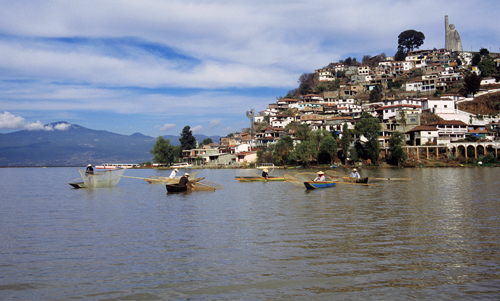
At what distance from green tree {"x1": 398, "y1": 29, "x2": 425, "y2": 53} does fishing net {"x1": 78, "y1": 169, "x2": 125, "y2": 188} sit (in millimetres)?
130662

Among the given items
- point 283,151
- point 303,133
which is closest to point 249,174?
point 283,151

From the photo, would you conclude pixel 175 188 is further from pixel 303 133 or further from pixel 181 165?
pixel 181 165

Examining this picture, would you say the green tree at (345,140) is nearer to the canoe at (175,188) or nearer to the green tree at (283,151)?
the green tree at (283,151)

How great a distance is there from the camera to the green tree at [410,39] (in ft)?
456

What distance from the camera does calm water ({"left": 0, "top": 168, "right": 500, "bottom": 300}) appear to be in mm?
8781

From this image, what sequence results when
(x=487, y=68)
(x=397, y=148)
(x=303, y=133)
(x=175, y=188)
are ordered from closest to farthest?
(x=175, y=188) → (x=397, y=148) → (x=303, y=133) → (x=487, y=68)

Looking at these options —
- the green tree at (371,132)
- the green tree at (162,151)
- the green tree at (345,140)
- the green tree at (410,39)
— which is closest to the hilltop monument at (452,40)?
the green tree at (410,39)

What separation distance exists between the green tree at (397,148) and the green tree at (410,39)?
279 feet

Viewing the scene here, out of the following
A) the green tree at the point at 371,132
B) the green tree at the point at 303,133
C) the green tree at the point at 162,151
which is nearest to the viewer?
the green tree at the point at 371,132

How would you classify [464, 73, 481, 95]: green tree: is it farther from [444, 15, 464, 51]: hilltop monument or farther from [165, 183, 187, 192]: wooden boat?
[165, 183, 187, 192]: wooden boat

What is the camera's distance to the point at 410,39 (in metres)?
140

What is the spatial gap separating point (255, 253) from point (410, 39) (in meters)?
148

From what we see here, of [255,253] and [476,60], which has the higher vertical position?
[476,60]

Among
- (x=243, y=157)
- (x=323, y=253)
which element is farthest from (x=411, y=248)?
(x=243, y=157)
